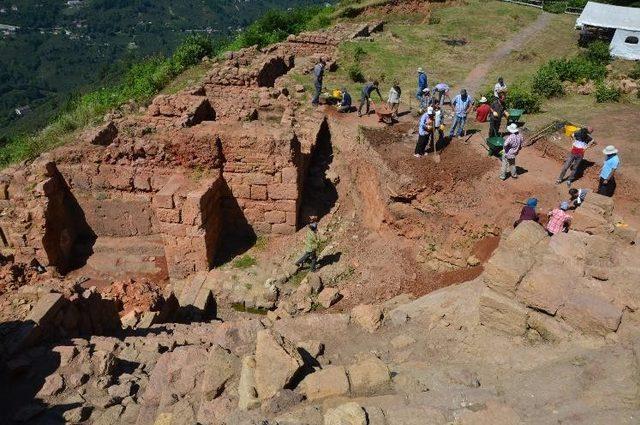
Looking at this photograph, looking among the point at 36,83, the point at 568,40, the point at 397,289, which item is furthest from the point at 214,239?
the point at 36,83

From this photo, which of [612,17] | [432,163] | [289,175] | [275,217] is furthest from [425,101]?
[612,17]

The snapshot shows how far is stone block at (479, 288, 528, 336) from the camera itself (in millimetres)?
6430

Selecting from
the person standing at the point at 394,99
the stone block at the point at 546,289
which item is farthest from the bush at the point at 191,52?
the stone block at the point at 546,289

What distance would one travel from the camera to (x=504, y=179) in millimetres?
11266

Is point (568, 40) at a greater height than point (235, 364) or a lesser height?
greater

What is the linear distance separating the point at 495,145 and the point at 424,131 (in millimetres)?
1862

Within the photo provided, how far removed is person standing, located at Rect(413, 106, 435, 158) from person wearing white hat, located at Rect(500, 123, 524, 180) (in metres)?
1.83

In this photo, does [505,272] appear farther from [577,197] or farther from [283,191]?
[283,191]

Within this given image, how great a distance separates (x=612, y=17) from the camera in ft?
78.1

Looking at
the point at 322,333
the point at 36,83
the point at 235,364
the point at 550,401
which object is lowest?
the point at 36,83

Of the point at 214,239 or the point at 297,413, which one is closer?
the point at 297,413

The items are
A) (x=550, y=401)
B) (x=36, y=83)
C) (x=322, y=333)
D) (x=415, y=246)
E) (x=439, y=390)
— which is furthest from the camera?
(x=36, y=83)

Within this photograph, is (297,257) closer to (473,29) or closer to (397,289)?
(397,289)

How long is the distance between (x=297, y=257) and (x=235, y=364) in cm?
552
